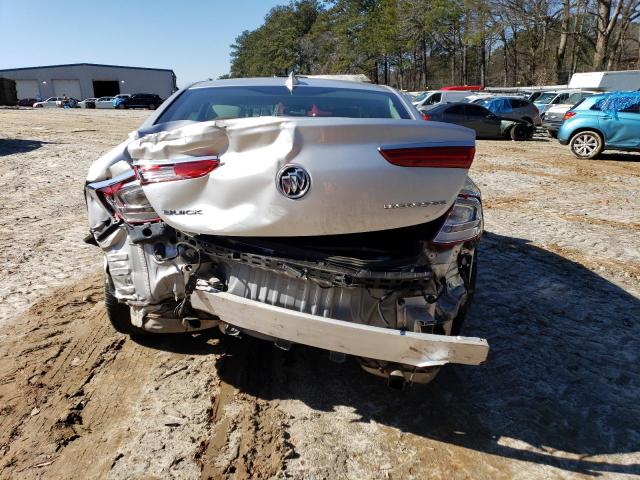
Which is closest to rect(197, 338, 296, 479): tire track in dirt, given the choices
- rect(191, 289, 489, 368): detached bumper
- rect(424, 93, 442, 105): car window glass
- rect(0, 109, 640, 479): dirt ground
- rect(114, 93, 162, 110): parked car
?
rect(0, 109, 640, 479): dirt ground

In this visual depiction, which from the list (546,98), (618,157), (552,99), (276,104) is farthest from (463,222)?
(546,98)

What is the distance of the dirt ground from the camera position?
2.36 m

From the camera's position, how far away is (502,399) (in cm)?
285

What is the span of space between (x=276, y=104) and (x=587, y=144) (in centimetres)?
1261

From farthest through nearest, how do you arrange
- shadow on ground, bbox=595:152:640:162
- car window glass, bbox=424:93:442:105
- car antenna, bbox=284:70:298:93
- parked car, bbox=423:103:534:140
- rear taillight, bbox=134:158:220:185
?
car window glass, bbox=424:93:442:105, parked car, bbox=423:103:534:140, shadow on ground, bbox=595:152:640:162, car antenna, bbox=284:70:298:93, rear taillight, bbox=134:158:220:185

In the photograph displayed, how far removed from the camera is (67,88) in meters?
77.4

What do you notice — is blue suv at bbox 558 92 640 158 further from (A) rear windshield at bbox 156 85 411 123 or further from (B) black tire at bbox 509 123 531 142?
(A) rear windshield at bbox 156 85 411 123

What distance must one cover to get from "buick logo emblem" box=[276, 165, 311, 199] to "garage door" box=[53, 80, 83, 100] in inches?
3373

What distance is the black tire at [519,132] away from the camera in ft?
61.7

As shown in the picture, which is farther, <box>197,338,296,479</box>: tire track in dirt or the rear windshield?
the rear windshield

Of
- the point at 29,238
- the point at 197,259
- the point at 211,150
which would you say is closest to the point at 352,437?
the point at 197,259

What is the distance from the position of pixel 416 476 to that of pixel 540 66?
51619mm

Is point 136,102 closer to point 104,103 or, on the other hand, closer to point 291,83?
point 104,103

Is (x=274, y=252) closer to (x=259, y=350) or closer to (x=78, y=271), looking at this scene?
(x=259, y=350)
